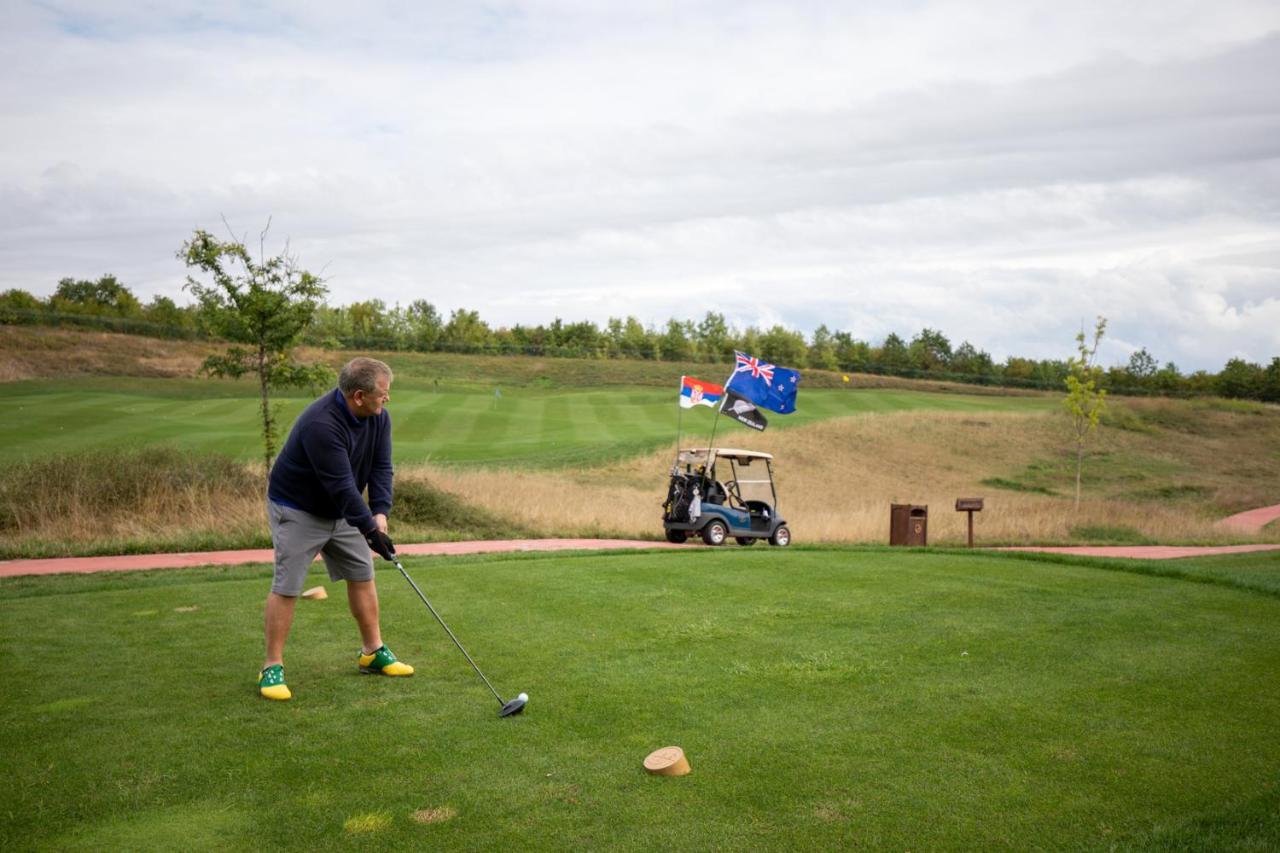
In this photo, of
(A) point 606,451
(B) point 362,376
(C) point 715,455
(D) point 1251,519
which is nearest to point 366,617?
(B) point 362,376

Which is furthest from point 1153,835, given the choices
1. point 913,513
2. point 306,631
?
point 913,513

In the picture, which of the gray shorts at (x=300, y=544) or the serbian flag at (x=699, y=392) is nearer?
the gray shorts at (x=300, y=544)

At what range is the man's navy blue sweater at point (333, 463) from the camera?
5.86m

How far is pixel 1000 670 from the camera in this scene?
6.36 meters

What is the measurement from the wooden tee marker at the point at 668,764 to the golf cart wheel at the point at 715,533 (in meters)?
12.4

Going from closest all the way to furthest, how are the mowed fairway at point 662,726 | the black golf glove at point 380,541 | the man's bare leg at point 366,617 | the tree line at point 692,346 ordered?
the mowed fairway at point 662,726 → the black golf glove at point 380,541 → the man's bare leg at point 366,617 → the tree line at point 692,346

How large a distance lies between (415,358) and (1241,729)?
56.5 meters

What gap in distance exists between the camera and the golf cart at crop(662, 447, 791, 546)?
1698 cm

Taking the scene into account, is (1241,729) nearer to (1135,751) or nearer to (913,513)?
(1135,751)

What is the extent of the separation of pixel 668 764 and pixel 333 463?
2710 millimetres

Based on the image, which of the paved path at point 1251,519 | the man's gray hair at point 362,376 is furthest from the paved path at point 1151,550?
the man's gray hair at point 362,376

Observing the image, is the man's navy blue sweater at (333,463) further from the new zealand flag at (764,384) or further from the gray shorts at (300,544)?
the new zealand flag at (764,384)

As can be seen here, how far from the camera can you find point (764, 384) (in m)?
16.9

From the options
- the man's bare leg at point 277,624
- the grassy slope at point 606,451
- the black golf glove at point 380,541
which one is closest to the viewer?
the black golf glove at point 380,541
